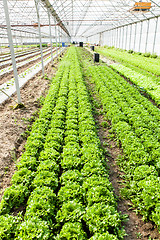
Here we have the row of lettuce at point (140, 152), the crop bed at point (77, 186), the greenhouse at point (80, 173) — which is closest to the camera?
the crop bed at point (77, 186)

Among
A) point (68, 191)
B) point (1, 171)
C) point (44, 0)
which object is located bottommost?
point (1, 171)

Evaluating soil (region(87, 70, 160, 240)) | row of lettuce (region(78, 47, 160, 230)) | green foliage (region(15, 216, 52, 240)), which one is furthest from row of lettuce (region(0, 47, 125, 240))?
row of lettuce (region(78, 47, 160, 230))

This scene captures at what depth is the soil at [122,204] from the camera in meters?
4.46

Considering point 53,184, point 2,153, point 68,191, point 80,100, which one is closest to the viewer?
point 68,191

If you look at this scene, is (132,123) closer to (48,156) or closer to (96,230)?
(48,156)

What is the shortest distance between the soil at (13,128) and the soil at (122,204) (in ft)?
10.7

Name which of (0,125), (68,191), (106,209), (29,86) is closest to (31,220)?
(68,191)

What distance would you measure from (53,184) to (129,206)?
84.9 inches

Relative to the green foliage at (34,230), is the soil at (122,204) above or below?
below

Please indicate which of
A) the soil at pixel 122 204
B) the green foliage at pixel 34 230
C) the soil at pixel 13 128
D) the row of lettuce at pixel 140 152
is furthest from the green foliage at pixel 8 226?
the row of lettuce at pixel 140 152

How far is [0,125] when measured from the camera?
855 cm

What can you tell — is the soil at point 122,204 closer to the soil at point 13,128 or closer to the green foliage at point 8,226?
the green foliage at point 8,226

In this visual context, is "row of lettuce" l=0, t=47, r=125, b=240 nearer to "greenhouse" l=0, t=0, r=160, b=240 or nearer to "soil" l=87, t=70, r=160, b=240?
"greenhouse" l=0, t=0, r=160, b=240

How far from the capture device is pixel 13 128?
845 cm
